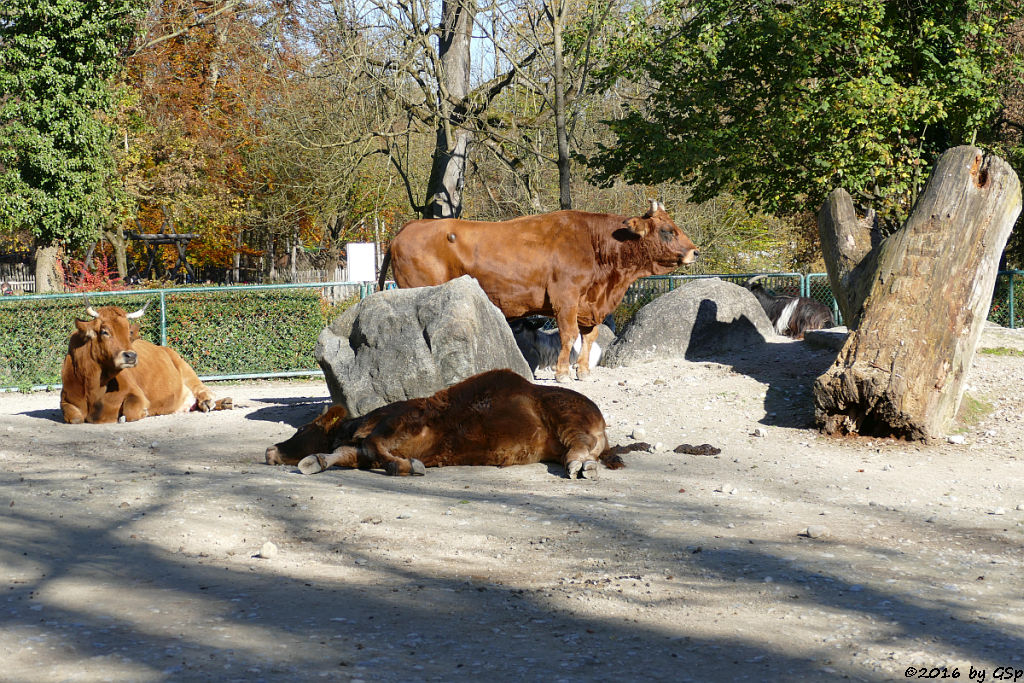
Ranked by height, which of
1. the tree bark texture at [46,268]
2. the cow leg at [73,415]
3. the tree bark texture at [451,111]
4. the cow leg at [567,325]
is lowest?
the cow leg at [73,415]

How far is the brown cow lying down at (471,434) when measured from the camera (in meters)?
7.10

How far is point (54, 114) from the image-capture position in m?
22.4

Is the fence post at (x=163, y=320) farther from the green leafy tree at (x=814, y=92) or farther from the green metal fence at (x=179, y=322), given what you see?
the green leafy tree at (x=814, y=92)

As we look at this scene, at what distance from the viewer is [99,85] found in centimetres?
2317

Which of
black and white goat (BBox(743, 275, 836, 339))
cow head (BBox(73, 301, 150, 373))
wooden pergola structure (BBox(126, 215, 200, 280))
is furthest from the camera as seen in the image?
wooden pergola structure (BBox(126, 215, 200, 280))

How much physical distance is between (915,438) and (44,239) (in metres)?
20.5

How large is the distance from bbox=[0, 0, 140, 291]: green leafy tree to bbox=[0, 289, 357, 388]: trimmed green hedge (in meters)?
7.57

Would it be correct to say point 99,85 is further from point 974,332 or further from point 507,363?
point 974,332

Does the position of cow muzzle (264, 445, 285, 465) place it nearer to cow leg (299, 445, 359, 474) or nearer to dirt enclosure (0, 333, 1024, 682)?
dirt enclosure (0, 333, 1024, 682)

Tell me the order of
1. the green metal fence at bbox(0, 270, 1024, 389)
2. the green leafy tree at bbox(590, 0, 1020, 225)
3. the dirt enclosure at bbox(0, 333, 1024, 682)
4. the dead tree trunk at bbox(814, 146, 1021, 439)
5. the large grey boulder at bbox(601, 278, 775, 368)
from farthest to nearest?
the green leafy tree at bbox(590, 0, 1020, 225) < the green metal fence at bbox(0, 270, 1024, 389) < the large grey boulder at bbox(601, 278, 775, 368) < the dead tree trunk at bbox(814, 146, 1021, 439) < the dirt enclosure at bbox(0, 333, 1024, 682)

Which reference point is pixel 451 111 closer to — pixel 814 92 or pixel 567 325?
pixel 814 92

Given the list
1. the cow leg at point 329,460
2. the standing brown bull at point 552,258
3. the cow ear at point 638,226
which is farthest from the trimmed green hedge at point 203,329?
the cow leg at point 329,460

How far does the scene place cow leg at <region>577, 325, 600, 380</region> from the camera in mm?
11711

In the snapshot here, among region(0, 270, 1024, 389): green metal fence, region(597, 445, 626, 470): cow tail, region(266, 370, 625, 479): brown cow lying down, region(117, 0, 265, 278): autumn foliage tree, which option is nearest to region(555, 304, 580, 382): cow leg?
region(597, 445, 626, 470): cow tail
